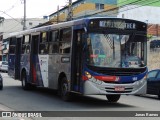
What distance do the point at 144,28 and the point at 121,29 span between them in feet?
3.53

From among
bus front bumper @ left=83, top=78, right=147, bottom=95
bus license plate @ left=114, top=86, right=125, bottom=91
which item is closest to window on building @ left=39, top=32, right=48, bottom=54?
bus front bumper @ left=83, top=78, right=147, bottom=95

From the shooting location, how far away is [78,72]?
14.8 meters

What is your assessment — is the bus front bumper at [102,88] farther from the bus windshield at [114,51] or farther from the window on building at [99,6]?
the window on building at [99,6]

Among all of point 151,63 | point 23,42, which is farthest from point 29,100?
point 151,63

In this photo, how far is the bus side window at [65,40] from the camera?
51.5ft

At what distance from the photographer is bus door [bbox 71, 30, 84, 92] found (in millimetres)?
14820

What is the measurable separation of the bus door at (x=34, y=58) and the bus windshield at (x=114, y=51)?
6.02m

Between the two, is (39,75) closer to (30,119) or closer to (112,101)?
(112,101)

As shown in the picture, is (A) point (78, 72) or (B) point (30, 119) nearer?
(B) point (30, 119)

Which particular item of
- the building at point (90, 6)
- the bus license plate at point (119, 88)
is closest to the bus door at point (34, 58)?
the bus license plate at point (119, 88)

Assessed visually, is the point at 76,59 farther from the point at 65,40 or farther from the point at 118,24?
the point at 118,24

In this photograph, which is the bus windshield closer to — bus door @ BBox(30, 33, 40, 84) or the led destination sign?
the led destination sign

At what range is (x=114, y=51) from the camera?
14.4m

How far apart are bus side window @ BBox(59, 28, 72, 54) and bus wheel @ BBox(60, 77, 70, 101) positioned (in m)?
1.16
